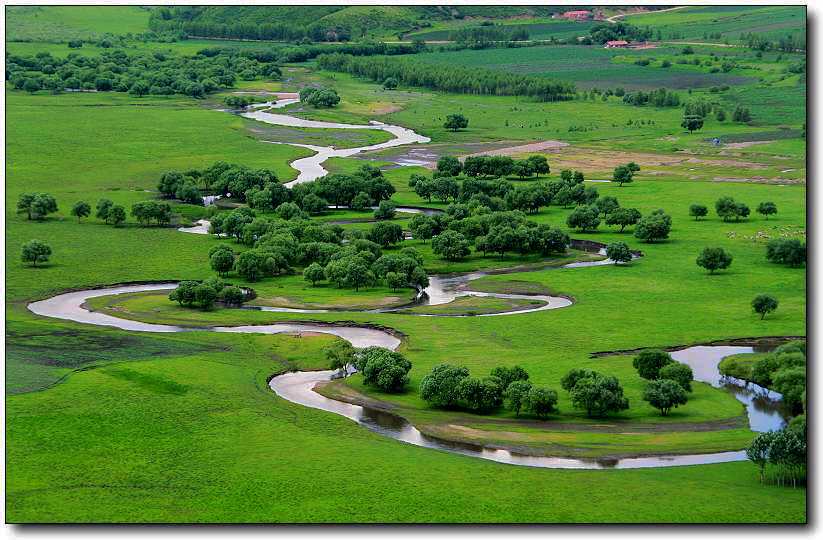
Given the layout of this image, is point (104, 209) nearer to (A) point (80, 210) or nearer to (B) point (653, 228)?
(A) point (80, 210)

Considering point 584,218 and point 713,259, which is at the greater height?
point 584,218

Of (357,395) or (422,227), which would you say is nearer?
(357,395)

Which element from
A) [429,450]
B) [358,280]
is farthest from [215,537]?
[358,280]

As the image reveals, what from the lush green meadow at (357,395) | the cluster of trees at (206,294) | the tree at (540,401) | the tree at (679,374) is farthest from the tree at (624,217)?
the tree at (540,401)

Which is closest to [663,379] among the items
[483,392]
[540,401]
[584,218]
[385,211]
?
[540,401]

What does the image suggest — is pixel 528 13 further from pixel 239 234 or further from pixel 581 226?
pixel 239 234

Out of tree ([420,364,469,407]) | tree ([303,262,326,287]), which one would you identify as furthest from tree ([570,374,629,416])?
tree ([303,262,326,287])

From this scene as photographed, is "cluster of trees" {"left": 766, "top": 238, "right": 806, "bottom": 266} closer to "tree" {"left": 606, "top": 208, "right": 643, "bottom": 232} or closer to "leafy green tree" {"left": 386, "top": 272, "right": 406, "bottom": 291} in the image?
"tree" {"left": 606, "top": 208, "right": 643, "bottom": 232}
